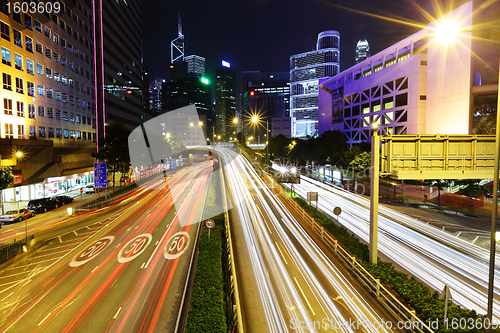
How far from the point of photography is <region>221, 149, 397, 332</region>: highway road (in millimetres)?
10008

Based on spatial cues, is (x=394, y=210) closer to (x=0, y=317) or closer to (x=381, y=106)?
(x=0, y=317)

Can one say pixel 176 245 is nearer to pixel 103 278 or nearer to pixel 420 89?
pixel 103 278

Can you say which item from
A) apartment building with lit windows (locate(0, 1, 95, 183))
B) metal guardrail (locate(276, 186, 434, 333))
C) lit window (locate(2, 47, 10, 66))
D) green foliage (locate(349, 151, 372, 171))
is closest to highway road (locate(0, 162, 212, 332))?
metal guardrail (locate(276, 186, 434, 333))

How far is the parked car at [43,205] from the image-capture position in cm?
2878

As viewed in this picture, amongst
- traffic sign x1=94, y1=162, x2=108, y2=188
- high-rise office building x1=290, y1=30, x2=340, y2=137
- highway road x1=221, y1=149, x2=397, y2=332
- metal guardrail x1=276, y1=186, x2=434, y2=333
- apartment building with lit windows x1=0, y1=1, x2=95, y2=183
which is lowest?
highway road x1=221, y1=149, x2=397, y2=332

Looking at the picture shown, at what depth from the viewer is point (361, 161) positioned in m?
46.8

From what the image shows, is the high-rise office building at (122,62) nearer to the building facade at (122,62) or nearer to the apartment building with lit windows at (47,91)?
the building facade at (122,62)

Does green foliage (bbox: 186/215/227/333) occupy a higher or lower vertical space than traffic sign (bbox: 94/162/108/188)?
lower

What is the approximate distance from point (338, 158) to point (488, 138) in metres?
41.8

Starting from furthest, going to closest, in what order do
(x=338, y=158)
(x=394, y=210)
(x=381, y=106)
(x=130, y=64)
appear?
(x=130, y=64), (x=381, y=106), (x=338, y=158), (x=394, y=210)

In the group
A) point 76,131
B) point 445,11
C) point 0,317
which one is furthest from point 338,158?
point 0,317

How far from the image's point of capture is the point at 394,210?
29.5 meters

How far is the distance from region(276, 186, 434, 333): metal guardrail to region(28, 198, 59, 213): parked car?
28969 millimetres

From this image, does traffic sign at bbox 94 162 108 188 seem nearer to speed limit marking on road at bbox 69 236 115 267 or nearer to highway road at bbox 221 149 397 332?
speed limit marking on road at bbox 69 236 115 267
